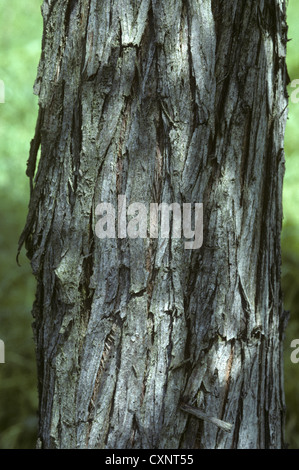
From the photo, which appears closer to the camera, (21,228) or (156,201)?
(156,201)

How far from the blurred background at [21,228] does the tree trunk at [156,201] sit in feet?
2.97

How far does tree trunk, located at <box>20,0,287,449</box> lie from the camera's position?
1.08m

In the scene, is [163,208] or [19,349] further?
[19,349]

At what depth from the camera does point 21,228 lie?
100 inches

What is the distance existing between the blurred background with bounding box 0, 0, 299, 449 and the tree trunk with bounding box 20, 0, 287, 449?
0.90 meters

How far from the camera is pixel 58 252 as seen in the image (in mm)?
1165

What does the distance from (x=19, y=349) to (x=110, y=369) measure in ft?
3.78

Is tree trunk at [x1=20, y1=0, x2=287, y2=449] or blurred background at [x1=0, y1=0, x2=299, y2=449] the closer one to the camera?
tree trunk at [x1=20, y1=0, x2=287, y2=449]

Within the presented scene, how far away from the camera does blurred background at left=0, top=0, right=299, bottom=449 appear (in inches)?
80.4

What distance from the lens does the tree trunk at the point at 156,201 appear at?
1083 millimetres

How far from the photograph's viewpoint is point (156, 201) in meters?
1.10

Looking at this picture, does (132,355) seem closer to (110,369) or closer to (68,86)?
(110,369)

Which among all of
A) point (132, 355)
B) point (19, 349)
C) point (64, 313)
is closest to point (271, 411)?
point (132, 355)

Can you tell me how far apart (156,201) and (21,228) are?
1.56 metres
